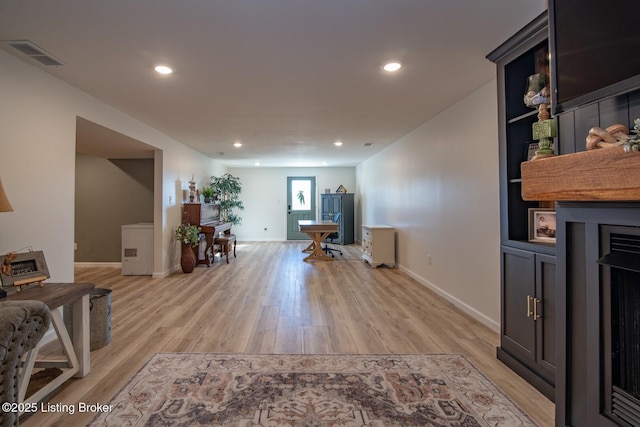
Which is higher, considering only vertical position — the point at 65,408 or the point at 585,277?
the point at 585,277

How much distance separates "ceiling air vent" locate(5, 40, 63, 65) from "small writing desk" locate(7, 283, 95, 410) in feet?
5.52

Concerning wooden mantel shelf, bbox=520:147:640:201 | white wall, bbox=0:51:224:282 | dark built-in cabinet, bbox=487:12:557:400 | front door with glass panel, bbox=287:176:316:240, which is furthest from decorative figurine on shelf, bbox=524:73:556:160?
front door with glass panel, bbox=287:176:316:240

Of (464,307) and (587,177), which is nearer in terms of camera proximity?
(587,177)

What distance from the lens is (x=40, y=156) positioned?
256cm

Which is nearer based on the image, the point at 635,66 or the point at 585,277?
the point at 635,66

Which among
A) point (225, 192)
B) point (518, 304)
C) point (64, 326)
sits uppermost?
point (225, 192)

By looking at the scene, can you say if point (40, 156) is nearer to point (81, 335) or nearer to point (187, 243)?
point (81, 335)

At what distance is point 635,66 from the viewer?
3.71 feet

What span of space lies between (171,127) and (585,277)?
15.9 feet

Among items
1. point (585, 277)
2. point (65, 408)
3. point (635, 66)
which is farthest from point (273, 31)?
point (65, 408)

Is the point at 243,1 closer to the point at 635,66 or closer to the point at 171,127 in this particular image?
the point at 635,66

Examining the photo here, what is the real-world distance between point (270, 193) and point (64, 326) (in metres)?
7.61

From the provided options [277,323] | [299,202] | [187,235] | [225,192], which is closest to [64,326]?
[277,323]

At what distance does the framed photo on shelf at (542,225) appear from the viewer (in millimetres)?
2016
